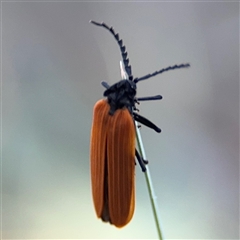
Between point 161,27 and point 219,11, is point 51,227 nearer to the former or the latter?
point 161,27

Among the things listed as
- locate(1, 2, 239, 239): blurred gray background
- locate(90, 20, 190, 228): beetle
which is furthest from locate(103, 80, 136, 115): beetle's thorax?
Result: locate(1, 2, 239, 239): blurred gray background

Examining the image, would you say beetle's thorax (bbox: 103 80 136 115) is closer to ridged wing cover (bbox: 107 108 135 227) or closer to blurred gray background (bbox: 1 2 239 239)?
ridged wing cover (bbox: 107 108 135 227)

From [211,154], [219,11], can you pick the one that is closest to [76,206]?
[211,154]

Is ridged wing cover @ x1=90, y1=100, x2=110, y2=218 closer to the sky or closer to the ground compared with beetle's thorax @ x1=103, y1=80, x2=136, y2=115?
closer to the ground

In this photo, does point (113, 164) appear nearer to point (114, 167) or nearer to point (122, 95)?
point (114, 167)

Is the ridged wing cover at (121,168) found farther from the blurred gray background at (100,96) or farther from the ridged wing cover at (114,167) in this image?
the blurred gray background at (100,96)

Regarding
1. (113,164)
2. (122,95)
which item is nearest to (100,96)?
(122,95)

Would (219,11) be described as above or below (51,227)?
above
